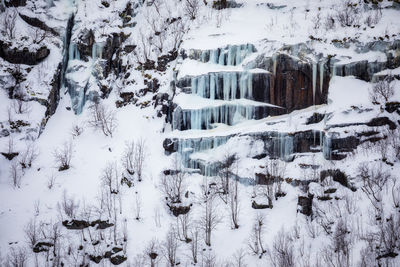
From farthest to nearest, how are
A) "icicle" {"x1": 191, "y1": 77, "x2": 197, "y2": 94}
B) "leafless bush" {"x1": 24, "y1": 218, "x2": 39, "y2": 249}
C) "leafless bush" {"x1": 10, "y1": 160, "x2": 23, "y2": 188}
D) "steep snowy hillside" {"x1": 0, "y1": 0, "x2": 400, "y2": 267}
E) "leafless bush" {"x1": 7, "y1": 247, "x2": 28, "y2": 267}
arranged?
1. "icicle" {"x1": 191, "y1": 77, "x2": 197, "y2": 94}
2. "leafless bush" {"x1": 10, "y1": 160, "x2": 23, "y2": 188}
3. "leafless bush" {"x1": 24, "y1": 218, "x2": 39, "y2": 249}
4. "steep snowy hillside" {"x1": 0, "y1": 0, "x2": 400, "y2": 267}
5. "leafless bush" {"x1": 7, "y1": 247, "x2": 28, "y2": 267}

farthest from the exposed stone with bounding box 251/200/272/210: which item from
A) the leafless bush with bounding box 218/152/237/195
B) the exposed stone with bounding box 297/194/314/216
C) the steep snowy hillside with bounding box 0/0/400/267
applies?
the leafless bush with bounding box 218/152/237/195

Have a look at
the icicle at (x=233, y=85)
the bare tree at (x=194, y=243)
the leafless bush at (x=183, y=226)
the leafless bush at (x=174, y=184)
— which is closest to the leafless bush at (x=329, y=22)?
the icicle at (x=233, y=85)

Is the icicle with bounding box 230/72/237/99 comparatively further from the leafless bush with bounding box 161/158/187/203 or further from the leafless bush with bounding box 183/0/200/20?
the leafless bush with bounding box 183/0/200/20

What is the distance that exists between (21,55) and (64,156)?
48.3ft

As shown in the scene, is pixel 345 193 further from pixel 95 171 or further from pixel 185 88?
pixel 95 171

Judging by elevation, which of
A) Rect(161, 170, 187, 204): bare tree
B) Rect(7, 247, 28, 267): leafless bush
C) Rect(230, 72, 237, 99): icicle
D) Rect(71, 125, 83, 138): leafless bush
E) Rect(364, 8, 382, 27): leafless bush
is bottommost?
Rect(7, 247, 28, 267): leafless bush

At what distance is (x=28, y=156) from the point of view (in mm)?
31375

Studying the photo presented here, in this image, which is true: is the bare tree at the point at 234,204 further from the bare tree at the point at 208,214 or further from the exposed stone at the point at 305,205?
the exposed stone at the point at 305,205

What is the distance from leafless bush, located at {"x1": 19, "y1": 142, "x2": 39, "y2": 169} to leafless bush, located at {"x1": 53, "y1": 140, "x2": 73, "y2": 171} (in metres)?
1.86

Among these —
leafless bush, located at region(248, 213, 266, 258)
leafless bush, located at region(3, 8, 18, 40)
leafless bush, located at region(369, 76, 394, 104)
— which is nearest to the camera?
leafless bush, located at region(248, 213, 266, 258)

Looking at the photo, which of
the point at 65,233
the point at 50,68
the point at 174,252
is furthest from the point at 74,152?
the point at 174,252

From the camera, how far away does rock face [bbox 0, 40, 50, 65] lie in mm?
36781

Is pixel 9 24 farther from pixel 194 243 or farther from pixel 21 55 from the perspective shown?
pixel 194 243

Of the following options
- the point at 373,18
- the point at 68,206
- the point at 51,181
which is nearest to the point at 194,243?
the point at 68,206
